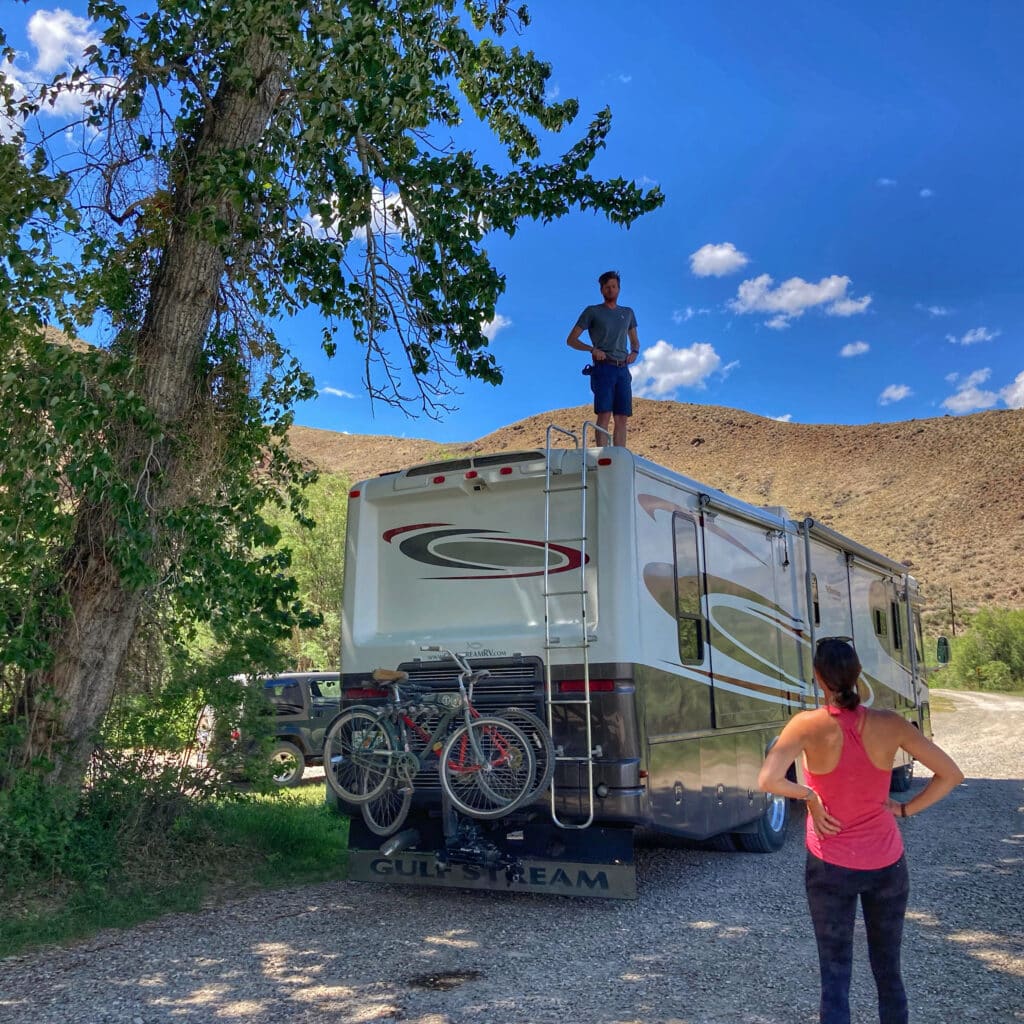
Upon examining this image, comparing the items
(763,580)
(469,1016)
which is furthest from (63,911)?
(763,580)

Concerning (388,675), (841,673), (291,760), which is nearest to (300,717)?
(291,760)

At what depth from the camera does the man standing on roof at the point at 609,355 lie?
9.34 metres

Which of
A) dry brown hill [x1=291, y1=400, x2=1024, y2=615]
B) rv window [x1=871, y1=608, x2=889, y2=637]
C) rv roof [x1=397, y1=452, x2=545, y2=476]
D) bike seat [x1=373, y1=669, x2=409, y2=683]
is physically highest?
dry brown hill [x1=291, y1=400, x2=1024, y2=615]

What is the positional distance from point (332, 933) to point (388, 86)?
5.52m

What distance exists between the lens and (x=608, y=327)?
30.6ft

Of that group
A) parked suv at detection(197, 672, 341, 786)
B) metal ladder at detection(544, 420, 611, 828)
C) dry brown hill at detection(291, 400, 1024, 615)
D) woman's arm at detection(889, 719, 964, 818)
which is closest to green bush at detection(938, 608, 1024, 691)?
dry brown hill at detection(291, 400, 1024, 615)

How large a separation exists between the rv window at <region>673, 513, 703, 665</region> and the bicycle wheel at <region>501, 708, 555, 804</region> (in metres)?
1.27

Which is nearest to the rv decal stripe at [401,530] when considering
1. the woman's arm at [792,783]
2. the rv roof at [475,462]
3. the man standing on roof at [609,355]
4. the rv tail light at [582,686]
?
the rv roof at [475,462]

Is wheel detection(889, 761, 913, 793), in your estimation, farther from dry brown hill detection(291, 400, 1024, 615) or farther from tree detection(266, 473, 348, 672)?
dry brown hill detection(291, 400, 1024, 615)

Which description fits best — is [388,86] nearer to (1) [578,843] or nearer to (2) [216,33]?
(2) [216,33]

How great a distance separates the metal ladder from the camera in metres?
6.33

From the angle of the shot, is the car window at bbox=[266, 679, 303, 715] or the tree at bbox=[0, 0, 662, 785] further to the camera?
the car window at bbox=[266, 679, 303, 715]

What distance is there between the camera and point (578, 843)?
654 cm

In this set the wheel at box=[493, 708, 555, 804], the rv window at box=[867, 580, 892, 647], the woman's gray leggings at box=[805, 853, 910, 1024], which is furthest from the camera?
the rv window at box=[867, 580, 892, 647]
